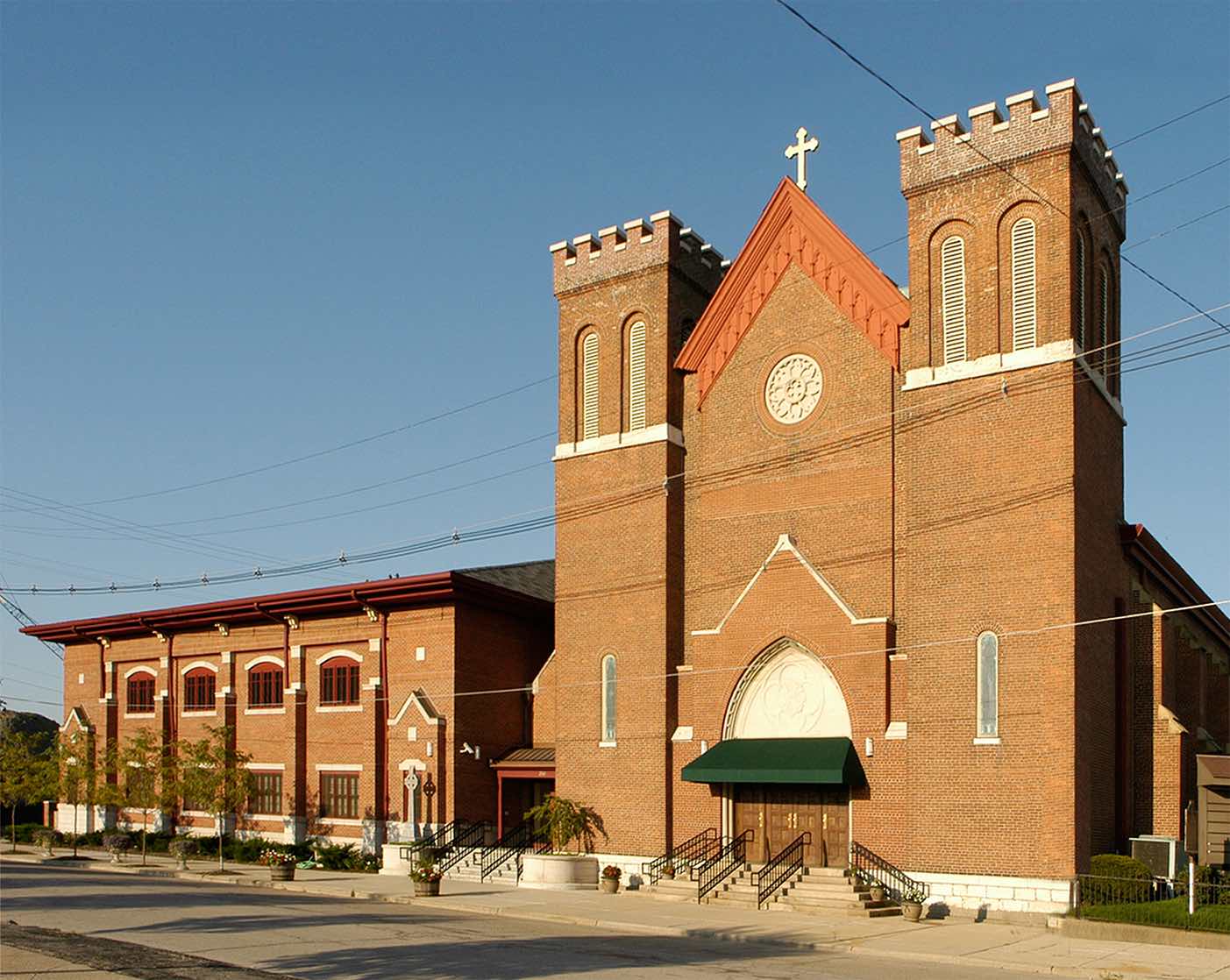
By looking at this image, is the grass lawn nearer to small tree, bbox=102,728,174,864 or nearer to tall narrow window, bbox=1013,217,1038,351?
tall narrow window, bbox=1013,217,1038,351

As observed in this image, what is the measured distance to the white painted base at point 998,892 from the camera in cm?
2716

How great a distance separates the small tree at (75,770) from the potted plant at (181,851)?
521 cm

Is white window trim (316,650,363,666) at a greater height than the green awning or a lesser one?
greater

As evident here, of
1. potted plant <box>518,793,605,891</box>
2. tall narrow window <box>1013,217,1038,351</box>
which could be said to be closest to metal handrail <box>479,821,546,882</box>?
potted plant <box>518,793,605,891</box>

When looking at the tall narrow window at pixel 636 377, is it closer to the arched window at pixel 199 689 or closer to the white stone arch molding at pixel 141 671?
the arched window at pixel 199 689

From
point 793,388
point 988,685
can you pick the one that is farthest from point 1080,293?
point 988,685

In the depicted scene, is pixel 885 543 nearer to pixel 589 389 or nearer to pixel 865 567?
pixel 865 567

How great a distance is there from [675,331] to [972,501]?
1059 centimetres

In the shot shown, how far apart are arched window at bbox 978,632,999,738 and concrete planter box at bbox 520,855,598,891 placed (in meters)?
11.2

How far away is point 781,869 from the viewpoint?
31891 mm

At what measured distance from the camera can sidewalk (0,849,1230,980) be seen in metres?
22.6

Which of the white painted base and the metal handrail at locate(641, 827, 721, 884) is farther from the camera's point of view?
the metal handrail at locate(641, 827, 721, 884)

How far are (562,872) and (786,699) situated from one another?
23.9 feet

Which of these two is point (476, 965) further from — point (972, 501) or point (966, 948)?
point (972, 501)
